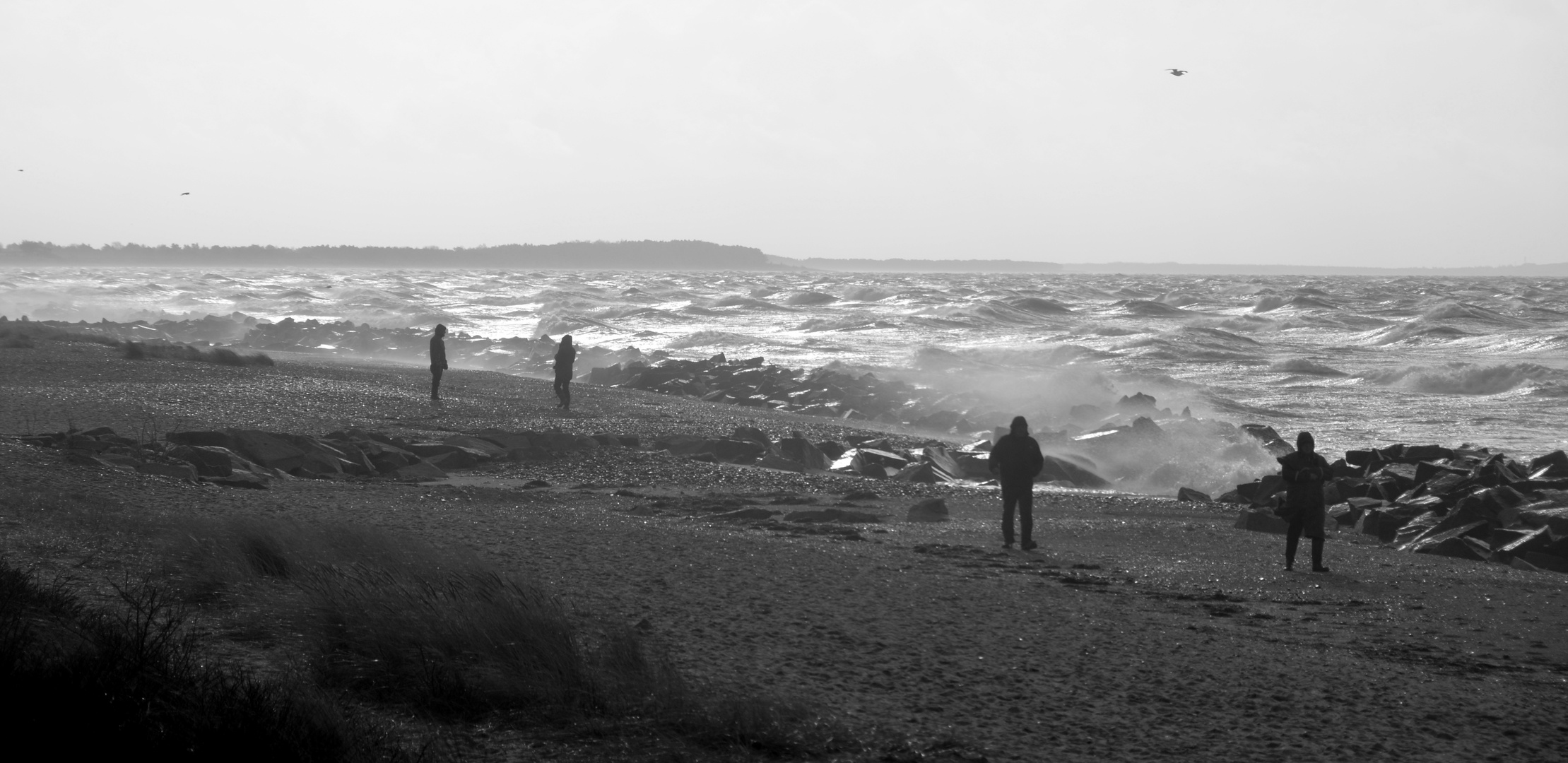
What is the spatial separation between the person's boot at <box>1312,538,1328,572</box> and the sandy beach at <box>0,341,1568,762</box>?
24 centimetres

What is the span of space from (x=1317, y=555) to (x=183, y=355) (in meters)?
22.1

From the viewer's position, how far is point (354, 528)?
315 inches

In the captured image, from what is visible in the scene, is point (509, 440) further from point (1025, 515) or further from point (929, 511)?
point (1025, 515)

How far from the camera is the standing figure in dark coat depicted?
9.45 metres

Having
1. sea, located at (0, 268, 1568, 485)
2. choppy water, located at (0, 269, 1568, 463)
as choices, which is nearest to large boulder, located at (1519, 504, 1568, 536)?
sea, located at (0, 268, 1568, 485)

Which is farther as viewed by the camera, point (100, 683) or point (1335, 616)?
point (1335, 616)

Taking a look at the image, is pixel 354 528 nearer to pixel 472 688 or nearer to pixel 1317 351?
pixel 472 688

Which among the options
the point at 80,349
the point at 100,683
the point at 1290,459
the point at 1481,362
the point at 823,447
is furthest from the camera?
the point at 1481,362

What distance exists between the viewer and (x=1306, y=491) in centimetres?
952

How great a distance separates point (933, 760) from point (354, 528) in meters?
4.62

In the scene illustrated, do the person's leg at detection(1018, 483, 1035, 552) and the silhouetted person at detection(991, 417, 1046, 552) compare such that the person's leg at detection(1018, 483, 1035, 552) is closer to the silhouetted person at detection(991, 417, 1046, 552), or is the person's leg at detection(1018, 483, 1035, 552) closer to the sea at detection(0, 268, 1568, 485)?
the silhouetted person at detection(991, 417, 1046, 552)

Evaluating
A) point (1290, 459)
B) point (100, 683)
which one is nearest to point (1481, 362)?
point (1290, 459)

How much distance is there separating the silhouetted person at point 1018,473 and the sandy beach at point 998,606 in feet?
0.71

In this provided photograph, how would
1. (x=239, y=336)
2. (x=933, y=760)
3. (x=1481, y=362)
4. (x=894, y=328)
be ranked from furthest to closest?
(x=894, y=328)
(x=239, y=336)
(x=1481, y=362)
(x=933, y=760)
